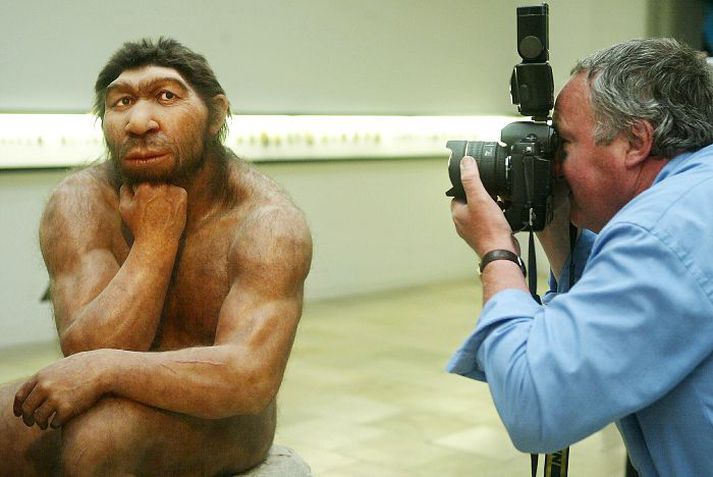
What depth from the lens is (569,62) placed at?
356 inches

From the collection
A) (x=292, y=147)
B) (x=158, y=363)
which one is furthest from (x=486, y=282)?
(x=292, y=147)

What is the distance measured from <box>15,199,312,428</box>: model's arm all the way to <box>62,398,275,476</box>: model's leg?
0.04 metres

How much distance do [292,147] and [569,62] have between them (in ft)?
10.7

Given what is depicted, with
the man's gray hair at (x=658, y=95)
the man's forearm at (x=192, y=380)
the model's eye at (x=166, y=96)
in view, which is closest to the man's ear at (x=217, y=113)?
the model's eye at (x=166, y=96)

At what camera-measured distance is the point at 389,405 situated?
4.82m

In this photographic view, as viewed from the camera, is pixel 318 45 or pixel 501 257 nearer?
pixel 501 257

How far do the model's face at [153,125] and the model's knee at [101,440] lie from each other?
1.84 feet

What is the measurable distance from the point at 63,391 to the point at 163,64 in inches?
31.8

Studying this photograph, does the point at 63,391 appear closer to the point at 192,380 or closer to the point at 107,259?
the point at 192,380

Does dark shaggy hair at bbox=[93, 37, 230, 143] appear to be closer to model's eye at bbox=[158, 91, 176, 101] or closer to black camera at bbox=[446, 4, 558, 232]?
model's eye at bbox=[158, 91, 176, 101]

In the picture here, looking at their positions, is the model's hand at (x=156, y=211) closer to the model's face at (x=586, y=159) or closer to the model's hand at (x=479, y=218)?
the model's hand at (x=479, y=218)

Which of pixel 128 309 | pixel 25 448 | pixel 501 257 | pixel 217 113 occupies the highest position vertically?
pixel 217 113

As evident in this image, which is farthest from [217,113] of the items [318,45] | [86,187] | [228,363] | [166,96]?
[318,45]

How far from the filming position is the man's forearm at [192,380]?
2023 millimetres
